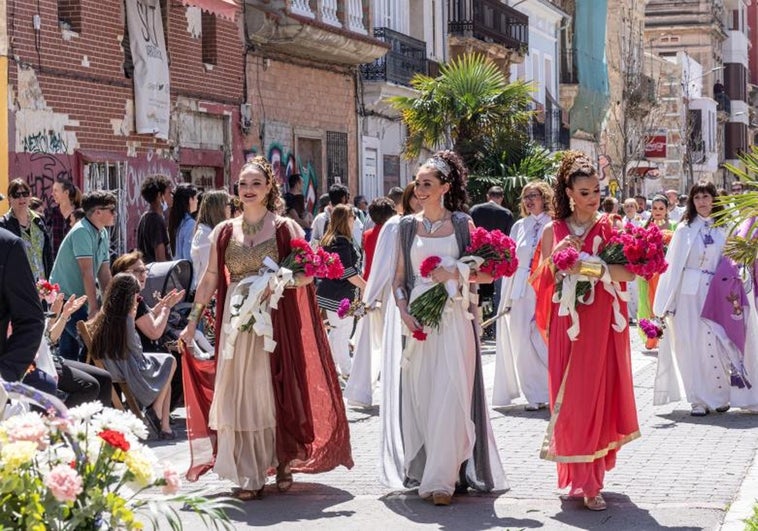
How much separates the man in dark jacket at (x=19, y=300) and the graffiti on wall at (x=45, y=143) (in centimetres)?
1243

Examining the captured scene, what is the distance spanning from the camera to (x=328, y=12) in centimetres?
2808

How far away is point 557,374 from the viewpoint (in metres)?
9.13

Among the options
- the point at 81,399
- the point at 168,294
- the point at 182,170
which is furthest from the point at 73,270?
the point at 182,170

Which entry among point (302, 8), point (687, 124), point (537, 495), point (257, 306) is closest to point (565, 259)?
point (537, 495)

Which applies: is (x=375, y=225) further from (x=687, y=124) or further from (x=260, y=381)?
(x=687, y=124)

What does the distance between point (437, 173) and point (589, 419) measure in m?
1.63

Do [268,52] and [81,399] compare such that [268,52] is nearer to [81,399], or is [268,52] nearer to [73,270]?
[73,270]

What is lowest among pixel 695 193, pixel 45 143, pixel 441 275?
pixel 441 275

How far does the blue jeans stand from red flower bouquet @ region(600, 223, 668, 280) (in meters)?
4.92

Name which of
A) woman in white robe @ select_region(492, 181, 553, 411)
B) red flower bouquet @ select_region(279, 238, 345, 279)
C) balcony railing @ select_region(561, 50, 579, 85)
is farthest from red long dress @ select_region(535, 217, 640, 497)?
balcony railing @ select_region(561, 50, 579, 85)

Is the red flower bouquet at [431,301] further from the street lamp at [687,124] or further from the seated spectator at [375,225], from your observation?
the street lamp at [687,124]

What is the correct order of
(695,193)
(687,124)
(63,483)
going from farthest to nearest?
1. (687,124)
2. (695,193)
3. (63,483)

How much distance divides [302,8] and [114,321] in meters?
15.6

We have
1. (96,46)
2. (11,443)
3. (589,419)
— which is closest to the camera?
(11,443)
